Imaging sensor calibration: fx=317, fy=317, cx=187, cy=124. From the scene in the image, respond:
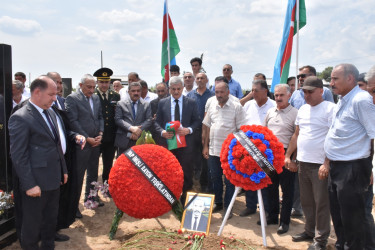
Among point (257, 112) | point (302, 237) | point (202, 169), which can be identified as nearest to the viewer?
point (302, 237)

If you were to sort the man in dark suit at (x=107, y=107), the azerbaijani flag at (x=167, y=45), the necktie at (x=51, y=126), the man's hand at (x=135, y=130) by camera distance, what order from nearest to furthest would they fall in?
the necktie at (x=51, y=126) → the man's hand at (x=135, y=130) → the man in dark suit at (x=107, y=107) → the azerbaijani flag at (x=167, y=45)

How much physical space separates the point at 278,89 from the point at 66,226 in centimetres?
379

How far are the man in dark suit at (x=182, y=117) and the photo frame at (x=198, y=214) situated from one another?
1.22 m

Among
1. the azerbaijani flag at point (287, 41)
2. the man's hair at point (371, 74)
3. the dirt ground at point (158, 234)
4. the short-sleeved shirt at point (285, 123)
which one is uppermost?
the azerbaijani flag at point (287, 41)

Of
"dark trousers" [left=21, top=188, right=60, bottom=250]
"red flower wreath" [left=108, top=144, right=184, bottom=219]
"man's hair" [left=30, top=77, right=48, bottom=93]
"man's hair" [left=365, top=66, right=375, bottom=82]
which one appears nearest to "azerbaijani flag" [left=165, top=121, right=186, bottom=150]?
"red flower wreath" [left=108, top=144, right=184, bottom=219]

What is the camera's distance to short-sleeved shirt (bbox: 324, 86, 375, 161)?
3252mm

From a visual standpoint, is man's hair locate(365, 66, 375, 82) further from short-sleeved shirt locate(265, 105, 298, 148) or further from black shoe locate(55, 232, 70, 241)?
black shoe locate(55, 232, 70, 241)

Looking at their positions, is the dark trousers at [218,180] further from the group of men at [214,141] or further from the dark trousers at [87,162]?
the dark trousers at [87,162]

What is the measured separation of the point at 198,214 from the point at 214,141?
141 centimetres

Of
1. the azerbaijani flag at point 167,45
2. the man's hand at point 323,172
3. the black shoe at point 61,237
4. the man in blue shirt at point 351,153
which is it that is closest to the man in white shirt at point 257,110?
the man's hand at point 323,172

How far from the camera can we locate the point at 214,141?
5207mm

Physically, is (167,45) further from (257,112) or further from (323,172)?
(323,172)

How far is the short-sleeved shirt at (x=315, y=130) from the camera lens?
4.01m

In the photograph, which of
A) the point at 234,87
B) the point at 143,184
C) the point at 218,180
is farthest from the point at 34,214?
the point at 234,87
